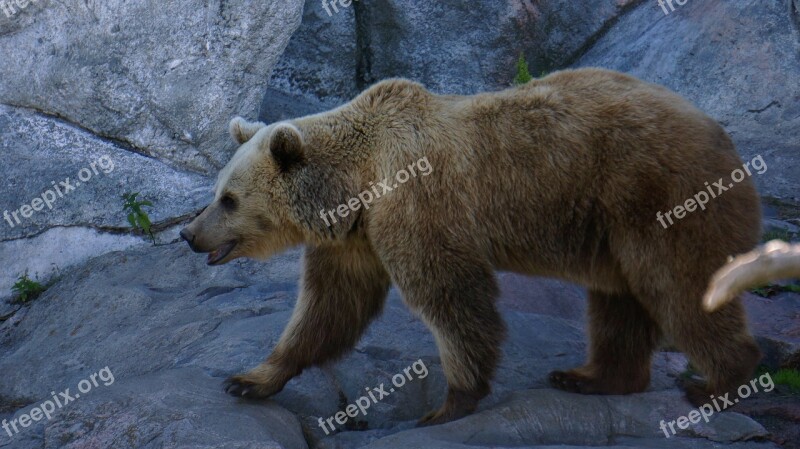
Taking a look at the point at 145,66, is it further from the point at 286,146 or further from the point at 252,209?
the point at 286,146

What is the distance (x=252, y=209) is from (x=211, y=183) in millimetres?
3674

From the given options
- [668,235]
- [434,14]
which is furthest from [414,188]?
[434,14]

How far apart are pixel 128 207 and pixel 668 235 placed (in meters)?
5.13

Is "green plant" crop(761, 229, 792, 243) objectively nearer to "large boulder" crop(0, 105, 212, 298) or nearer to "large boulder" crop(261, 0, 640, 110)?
"large boulder" crop(261, 0, 640, 110)

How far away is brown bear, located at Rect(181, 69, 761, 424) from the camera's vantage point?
16.8 ft

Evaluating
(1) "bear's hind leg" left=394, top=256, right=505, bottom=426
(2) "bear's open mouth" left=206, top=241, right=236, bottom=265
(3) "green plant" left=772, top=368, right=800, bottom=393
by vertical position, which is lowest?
(3) "green plant" left=772, top=368, right=800, bottom=393

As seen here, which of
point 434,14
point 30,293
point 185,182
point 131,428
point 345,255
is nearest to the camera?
point 131,428

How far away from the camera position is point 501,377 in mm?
5898

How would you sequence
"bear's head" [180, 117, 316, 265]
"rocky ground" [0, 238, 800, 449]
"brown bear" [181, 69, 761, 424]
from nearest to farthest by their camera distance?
"rocky ground" [0, 238, 800, 449]
"brown bear" [181, 69, 761, 424]
"bear's head" [180, 117, 316, 265]

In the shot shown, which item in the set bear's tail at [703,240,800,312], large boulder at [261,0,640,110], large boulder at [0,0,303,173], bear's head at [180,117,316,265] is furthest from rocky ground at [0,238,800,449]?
large boulder at [261,0,640,110]

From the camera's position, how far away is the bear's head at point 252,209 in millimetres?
5512

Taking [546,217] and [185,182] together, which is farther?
[185,182]

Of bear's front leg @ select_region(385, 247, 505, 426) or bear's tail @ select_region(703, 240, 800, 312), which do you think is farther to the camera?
bear's front leg @ select_region(385, 247, 505, 426)

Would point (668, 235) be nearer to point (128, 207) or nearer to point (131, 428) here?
point (131, 428)
